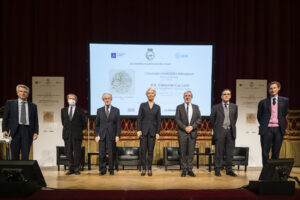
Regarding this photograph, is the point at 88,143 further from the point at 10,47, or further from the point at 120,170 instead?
the point at 10,47

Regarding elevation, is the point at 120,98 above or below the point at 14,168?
above

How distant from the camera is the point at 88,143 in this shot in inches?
256

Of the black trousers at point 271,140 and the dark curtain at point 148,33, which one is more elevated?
the dark curtain at point 148,33

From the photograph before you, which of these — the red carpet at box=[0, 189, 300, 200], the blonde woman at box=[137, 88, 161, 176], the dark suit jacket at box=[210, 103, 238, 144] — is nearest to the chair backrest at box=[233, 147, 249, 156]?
the dark suit jacket at box=[210, 103, 238, 144]

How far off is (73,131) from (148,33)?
9.45 ft

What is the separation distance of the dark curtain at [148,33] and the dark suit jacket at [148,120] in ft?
6.58

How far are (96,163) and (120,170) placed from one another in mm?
930

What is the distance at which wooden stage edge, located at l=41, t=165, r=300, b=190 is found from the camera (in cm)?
460

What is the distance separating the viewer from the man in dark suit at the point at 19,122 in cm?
475

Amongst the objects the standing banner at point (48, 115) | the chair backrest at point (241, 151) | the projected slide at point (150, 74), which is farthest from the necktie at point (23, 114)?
the chair backrest at point (241, 151)

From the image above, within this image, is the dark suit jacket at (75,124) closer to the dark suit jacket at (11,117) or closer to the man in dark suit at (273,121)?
the dark suit jacket at (11,117)

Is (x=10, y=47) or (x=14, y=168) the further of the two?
(x=10, y=47)

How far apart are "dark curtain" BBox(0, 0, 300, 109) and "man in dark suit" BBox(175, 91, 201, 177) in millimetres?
1708

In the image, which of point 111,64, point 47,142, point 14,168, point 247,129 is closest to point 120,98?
point 111,64
